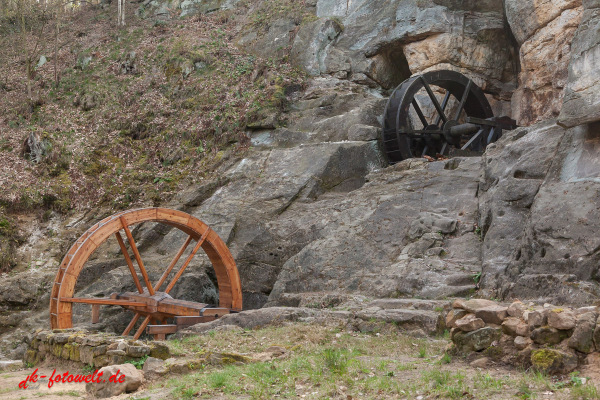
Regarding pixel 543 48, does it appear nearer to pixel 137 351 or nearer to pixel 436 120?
pixel 436 120

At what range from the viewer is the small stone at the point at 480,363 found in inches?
202

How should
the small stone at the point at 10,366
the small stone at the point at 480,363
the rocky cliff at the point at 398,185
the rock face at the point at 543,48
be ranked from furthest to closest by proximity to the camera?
the rock face at the point at 543,48 < the rocky cliff at the point at 398,185 < the small stone at the point at 10,366 < the small stone at the point at 480,363

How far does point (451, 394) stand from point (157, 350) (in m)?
3.47

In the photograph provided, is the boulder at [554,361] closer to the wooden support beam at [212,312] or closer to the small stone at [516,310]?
the small stone at [516,310]

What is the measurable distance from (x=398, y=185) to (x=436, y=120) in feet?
17.3

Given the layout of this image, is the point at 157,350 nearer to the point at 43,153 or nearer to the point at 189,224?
the point at 189,224

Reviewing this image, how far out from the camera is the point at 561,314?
483cm

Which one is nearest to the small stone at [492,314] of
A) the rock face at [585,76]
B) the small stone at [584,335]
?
the small stone at [584,335]

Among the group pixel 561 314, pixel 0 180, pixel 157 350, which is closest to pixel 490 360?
pixel 561 314

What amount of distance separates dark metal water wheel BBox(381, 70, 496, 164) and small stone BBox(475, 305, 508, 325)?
30.5 feet

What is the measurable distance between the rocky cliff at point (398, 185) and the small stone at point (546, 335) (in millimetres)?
2499

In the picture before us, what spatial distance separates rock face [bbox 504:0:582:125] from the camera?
14.3 m

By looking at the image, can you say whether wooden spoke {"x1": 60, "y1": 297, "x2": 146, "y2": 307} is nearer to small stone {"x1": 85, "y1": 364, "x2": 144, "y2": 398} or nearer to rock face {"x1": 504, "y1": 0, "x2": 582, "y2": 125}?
small stone {"x1": 85, "y1": 364, "x2": 144, "y2": 398}

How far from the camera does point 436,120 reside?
1680 cm
